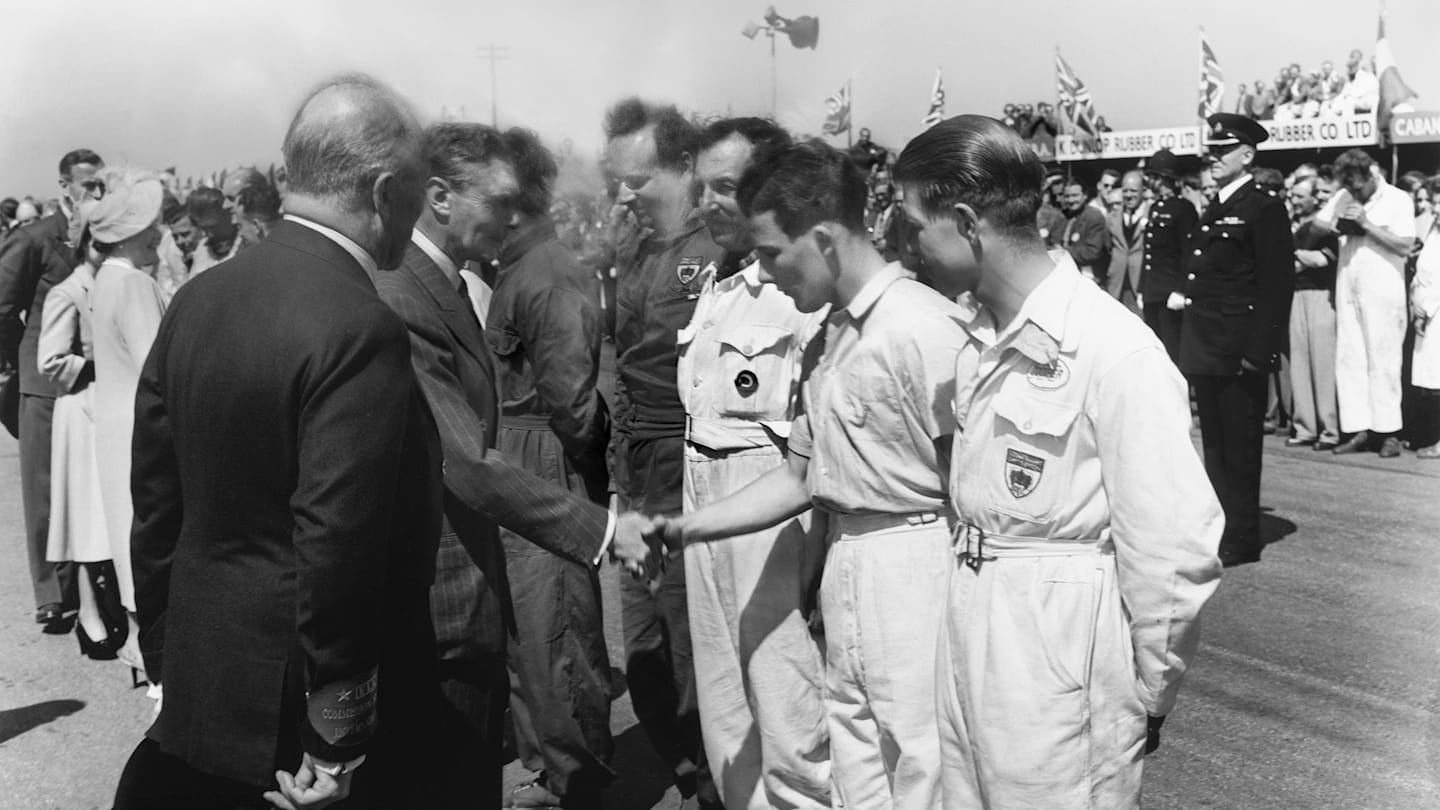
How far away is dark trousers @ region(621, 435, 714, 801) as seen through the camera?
4.42 meters

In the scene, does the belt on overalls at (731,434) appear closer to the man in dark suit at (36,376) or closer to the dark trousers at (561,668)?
the dark trousers at (561,668)

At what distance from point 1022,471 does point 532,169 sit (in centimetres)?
204

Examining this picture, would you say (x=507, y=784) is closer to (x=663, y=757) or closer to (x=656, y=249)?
(x=663, y=757)

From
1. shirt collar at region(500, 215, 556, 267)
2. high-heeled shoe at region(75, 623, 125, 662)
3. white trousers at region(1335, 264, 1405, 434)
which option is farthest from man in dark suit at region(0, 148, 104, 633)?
white trousers at region(1335, 264, 1405, 434)

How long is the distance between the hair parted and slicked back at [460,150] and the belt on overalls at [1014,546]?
1.75m

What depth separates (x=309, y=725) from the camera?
2326mm

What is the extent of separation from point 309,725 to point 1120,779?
4.73 feet

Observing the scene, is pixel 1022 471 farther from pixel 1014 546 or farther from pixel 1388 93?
pixel 1388 93

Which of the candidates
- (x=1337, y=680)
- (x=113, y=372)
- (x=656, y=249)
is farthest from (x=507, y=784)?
(x=1337, y=680)

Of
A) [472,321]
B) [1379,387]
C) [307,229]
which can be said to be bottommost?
[1379,387]

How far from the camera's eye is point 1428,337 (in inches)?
404

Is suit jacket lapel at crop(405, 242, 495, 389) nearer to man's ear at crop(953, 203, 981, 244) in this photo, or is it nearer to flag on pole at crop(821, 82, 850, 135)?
flag on pole at crop(821, 82, 850, 135)

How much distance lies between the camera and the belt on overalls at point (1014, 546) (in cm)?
243

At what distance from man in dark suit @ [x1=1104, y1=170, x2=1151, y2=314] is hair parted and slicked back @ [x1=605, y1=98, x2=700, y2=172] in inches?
367
